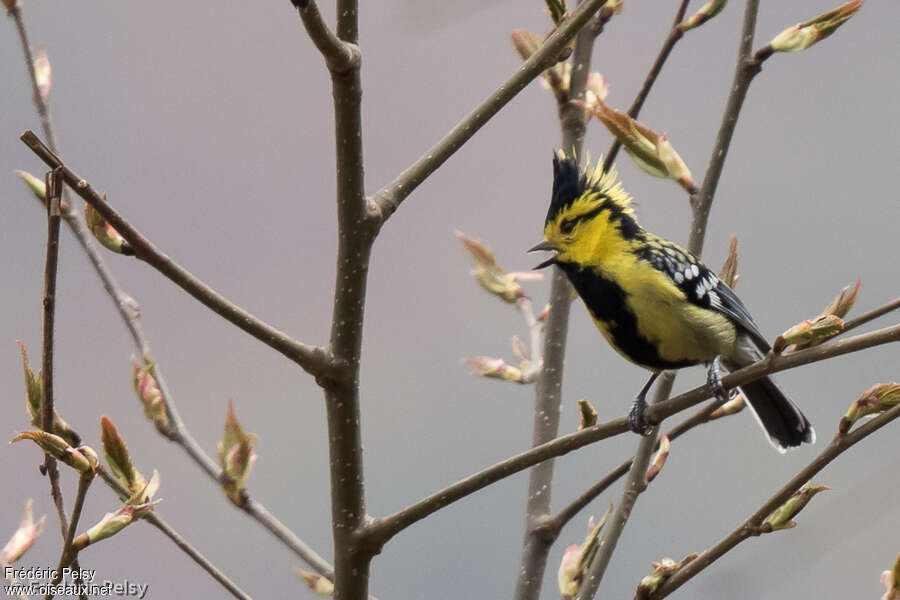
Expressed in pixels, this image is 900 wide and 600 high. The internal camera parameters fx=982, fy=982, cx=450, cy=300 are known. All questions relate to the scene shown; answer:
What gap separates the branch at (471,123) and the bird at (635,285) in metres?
0.46

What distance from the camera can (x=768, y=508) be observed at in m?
0.87

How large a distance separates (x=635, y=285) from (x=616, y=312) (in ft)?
0.15

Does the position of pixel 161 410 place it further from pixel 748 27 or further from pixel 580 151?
pixel 748 27

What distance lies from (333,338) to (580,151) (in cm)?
59

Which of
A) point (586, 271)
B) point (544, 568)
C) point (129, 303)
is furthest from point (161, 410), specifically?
point (586, 271)

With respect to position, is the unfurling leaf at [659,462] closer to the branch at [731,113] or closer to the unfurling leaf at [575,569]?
the unfurling leaf at [575,569]

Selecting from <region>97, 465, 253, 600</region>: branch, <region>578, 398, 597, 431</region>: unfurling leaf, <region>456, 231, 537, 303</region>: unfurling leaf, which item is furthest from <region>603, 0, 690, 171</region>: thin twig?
<region>97, 465, 253, 600</region>: branch

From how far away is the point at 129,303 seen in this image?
1138 mm

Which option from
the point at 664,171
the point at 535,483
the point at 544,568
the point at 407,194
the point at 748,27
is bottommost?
the point at 544,568

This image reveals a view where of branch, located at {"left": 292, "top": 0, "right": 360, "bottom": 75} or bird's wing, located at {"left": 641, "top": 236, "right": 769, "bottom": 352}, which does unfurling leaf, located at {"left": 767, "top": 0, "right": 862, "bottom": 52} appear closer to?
bird's wing, located at {"left": 641, "top": 236, "right": 769, "bottom": 352}

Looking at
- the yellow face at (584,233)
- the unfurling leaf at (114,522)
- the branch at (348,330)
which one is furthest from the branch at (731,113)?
the unfurling leaf at (114,522)

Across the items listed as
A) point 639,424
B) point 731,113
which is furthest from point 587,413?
point 731,113

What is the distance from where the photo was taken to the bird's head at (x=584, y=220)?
4.51 ft

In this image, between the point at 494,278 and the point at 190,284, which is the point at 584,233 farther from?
the point at 190,284
